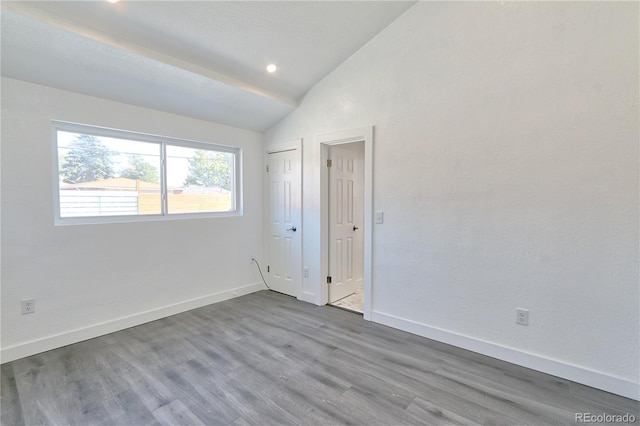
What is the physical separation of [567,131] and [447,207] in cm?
99

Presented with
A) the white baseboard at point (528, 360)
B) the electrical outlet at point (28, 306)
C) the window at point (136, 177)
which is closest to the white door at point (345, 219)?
the white baseboard at point (528, 360)

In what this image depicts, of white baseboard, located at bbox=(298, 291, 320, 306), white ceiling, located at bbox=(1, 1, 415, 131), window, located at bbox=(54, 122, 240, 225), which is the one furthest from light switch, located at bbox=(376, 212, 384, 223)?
window, located at bbox=(54, 122, 240, 225)

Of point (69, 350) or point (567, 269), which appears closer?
point (567, 269)

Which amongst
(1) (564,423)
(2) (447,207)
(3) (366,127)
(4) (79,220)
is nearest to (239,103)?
(3) (366,127)

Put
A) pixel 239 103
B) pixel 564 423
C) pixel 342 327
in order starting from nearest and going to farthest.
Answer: pixel 564 423
pixel 342 327
pixel 239 103

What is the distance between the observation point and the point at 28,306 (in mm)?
2424

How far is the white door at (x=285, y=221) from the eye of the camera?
12.6 ft

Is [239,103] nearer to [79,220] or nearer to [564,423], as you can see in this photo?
[79,220]

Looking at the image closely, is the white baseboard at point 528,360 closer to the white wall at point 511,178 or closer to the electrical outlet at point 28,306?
the white wall at point 511,178


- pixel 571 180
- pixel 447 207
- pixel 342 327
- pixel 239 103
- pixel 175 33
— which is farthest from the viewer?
pixel 239 103

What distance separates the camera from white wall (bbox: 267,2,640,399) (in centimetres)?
192

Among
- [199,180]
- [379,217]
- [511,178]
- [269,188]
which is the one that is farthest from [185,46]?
[511,178]

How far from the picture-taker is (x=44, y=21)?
193 cm

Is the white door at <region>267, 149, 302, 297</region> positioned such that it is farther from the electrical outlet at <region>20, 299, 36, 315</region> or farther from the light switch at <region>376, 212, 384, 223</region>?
the electrical outlet at <region>20, 299, 36, 315</region>
